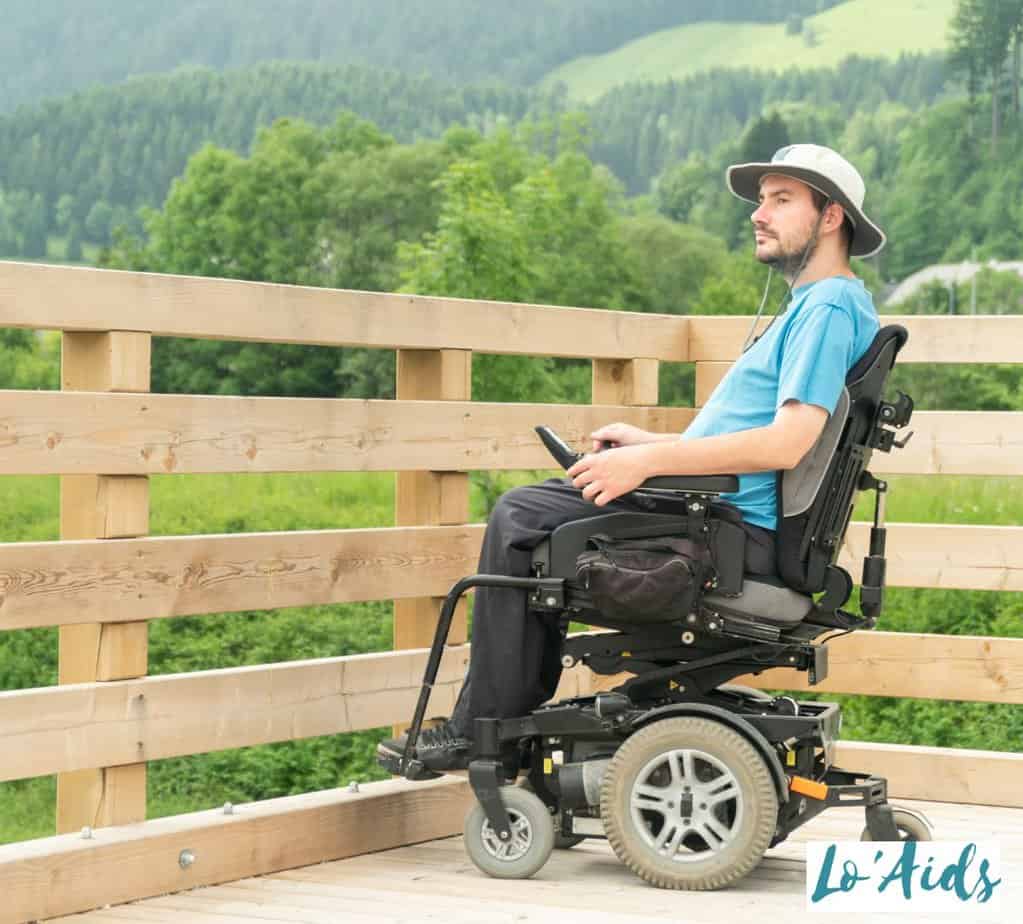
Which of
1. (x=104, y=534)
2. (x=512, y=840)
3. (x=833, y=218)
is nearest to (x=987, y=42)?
(x=833, y=218)

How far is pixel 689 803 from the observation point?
3.51m

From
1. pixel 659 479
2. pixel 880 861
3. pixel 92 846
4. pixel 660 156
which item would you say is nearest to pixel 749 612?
pixel 659 479

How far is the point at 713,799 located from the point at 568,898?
0.33m

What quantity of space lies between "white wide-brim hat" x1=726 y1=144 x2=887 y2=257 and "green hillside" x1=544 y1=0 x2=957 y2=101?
119m

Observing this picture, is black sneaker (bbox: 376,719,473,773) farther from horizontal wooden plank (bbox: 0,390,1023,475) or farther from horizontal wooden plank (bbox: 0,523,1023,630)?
horizontal wooden plank (bbox: 0,390,1023,475)

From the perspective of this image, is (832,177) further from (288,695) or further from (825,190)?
(288,695)

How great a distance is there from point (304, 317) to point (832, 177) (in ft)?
3.72

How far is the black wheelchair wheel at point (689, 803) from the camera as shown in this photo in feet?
11.3

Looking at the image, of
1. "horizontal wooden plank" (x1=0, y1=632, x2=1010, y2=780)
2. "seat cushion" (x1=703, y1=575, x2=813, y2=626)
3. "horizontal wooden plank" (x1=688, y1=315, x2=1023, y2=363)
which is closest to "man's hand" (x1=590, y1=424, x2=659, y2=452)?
"seat cushion" (x1=703, y1=575, x2=813, y2=626)

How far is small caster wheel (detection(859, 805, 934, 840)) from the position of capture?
3670 millimetres

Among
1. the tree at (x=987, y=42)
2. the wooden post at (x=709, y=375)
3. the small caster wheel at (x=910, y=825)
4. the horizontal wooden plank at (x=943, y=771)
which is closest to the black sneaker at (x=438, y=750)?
the small caster wheel at (x=910, y=825)

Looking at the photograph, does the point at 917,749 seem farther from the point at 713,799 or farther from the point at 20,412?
the point at 20,412

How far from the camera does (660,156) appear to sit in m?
118

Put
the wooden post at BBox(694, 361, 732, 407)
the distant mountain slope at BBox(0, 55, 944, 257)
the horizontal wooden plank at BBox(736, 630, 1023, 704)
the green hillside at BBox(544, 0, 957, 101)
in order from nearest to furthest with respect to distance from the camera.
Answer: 1. the horizontal wooden plank at BBox(736, 630, 1023, 704)
2. the wooden post at BBox(694, 361, 732, 407)
3. the distant mountain slope at BBox(0, 55, 944, 257)
4. the green hillside at BBox(544, 0, 957, 101)
